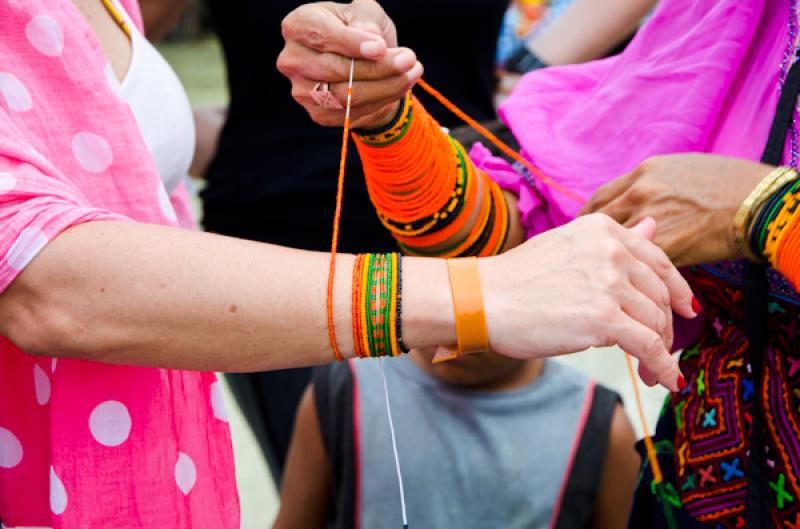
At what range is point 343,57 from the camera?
0.89 meters

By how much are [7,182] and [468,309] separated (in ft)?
1.27

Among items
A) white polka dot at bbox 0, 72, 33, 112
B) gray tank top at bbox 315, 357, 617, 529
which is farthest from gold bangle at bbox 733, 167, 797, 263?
white polka dot at bbox 0, 72, 33, 112

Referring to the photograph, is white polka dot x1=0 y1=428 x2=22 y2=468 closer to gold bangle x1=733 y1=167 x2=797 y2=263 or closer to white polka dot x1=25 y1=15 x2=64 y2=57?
white polka dot x1=25 y1=15 x2=64 y2=57

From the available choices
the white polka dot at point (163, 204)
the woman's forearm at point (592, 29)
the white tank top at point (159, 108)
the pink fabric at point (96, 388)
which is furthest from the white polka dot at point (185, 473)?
the woman's forearm at point (592, 29)

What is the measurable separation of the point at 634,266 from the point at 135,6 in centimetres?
72

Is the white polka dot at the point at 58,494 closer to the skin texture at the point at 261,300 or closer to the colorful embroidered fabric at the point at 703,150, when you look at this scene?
the skin texture at the point at 261,300

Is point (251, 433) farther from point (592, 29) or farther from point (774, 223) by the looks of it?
point (774, 223)

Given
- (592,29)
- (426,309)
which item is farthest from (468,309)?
(592,29)

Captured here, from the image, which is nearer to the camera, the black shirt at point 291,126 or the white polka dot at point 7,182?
the white polka dot at point 7,182

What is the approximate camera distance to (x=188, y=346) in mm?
743

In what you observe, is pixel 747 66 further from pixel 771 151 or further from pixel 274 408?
pixel 274 408

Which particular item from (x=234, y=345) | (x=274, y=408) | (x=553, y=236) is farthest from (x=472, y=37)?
(x=234, y=345)

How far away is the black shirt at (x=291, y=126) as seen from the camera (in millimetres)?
1484

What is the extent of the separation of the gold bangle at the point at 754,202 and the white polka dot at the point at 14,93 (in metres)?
0.66
